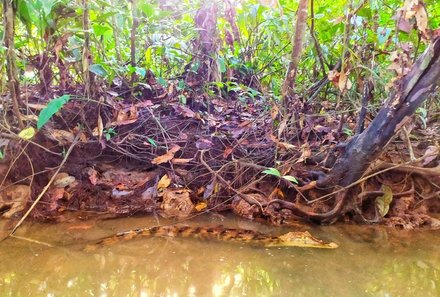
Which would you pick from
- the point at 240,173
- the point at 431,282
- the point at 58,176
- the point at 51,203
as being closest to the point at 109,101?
the point at 58,176

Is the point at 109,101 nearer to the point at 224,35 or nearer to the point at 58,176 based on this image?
the point at 58,176

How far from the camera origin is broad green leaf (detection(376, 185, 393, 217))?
242 cm

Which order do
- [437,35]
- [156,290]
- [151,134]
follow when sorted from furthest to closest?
1. [151,134]
2. [437,35]
3. [156,290]

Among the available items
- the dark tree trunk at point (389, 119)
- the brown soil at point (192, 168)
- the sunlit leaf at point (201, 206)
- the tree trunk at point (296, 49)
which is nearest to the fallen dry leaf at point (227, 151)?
the brown soil at point (192, 168)

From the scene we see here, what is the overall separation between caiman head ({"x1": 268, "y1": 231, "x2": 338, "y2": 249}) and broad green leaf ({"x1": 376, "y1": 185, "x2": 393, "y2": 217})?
0.58 metres

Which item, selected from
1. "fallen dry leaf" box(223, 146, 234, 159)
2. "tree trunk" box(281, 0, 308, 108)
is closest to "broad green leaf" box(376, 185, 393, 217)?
"tree trunk" box(281, 0, 308, 108)

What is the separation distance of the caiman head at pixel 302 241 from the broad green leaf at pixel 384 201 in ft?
1.91

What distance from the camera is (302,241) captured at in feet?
6.64

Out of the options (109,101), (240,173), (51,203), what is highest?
(109,101)

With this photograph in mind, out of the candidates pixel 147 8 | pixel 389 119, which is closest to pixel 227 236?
pixel 389 119

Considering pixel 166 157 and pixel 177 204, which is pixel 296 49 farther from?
pixel 177 204

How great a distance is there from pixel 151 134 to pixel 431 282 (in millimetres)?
1906

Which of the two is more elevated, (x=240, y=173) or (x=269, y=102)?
(x=269, y=102)

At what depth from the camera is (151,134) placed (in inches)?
107
